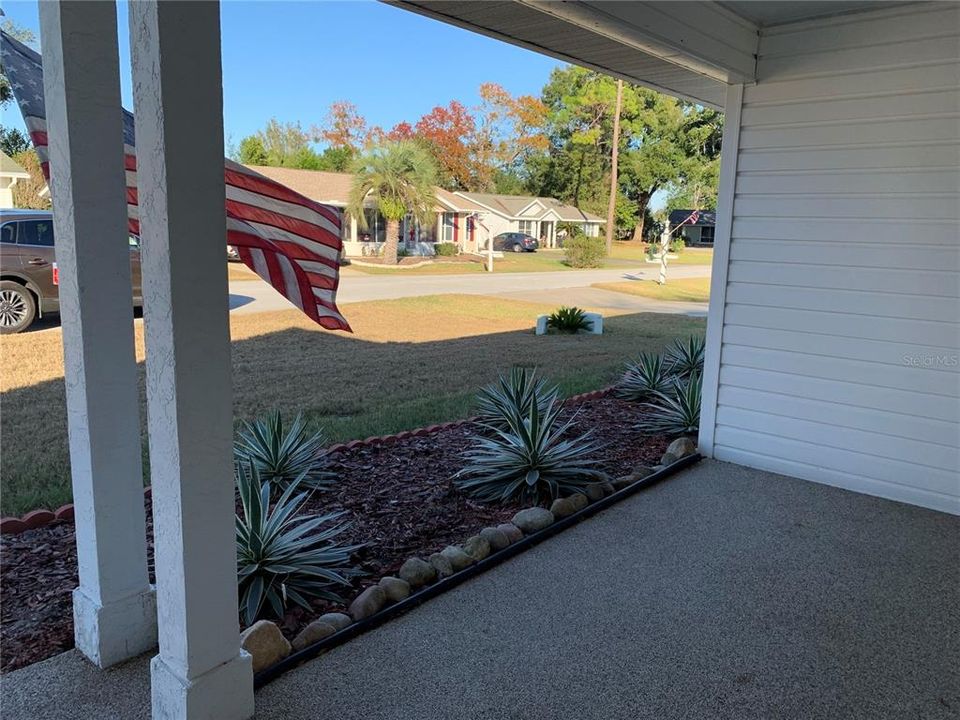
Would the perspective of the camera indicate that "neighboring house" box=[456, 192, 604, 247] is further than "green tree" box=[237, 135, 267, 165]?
No

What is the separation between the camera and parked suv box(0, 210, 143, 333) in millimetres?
9695

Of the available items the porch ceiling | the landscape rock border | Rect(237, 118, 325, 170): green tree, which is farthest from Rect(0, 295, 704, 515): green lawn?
Rect(237, 118, 325, 170): green tree

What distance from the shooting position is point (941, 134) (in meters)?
3.97

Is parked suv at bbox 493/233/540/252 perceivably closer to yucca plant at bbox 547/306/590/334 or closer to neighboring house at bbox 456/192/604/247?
neighboring house at bbox 456/192/604/247

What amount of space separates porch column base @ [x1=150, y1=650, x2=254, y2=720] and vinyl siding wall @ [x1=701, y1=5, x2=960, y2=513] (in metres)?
3.80

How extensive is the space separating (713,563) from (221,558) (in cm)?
238

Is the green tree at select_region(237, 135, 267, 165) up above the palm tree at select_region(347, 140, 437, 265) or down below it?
above

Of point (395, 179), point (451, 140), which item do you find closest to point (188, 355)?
point (395, 179)

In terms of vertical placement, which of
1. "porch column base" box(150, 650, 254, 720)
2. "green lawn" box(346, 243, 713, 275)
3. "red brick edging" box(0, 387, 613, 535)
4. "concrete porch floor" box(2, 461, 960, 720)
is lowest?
"concrete porch floor" box(2, 461, 960, 720)

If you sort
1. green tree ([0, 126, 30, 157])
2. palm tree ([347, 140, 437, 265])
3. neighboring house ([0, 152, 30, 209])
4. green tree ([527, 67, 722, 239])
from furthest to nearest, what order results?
green tree ([527, 67, 722, 239])
palm tree ([347, 140, 437, 265])
green tree ([0, 126, 30, 157])
neighboring house ([0, 152, 30, 209])

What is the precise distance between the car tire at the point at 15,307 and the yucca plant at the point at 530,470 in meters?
8.41

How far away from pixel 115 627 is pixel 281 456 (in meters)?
1.89

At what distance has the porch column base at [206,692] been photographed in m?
2.07

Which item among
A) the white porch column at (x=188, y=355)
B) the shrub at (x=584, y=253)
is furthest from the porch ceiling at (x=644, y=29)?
the shrub at (x=584, y=253)
